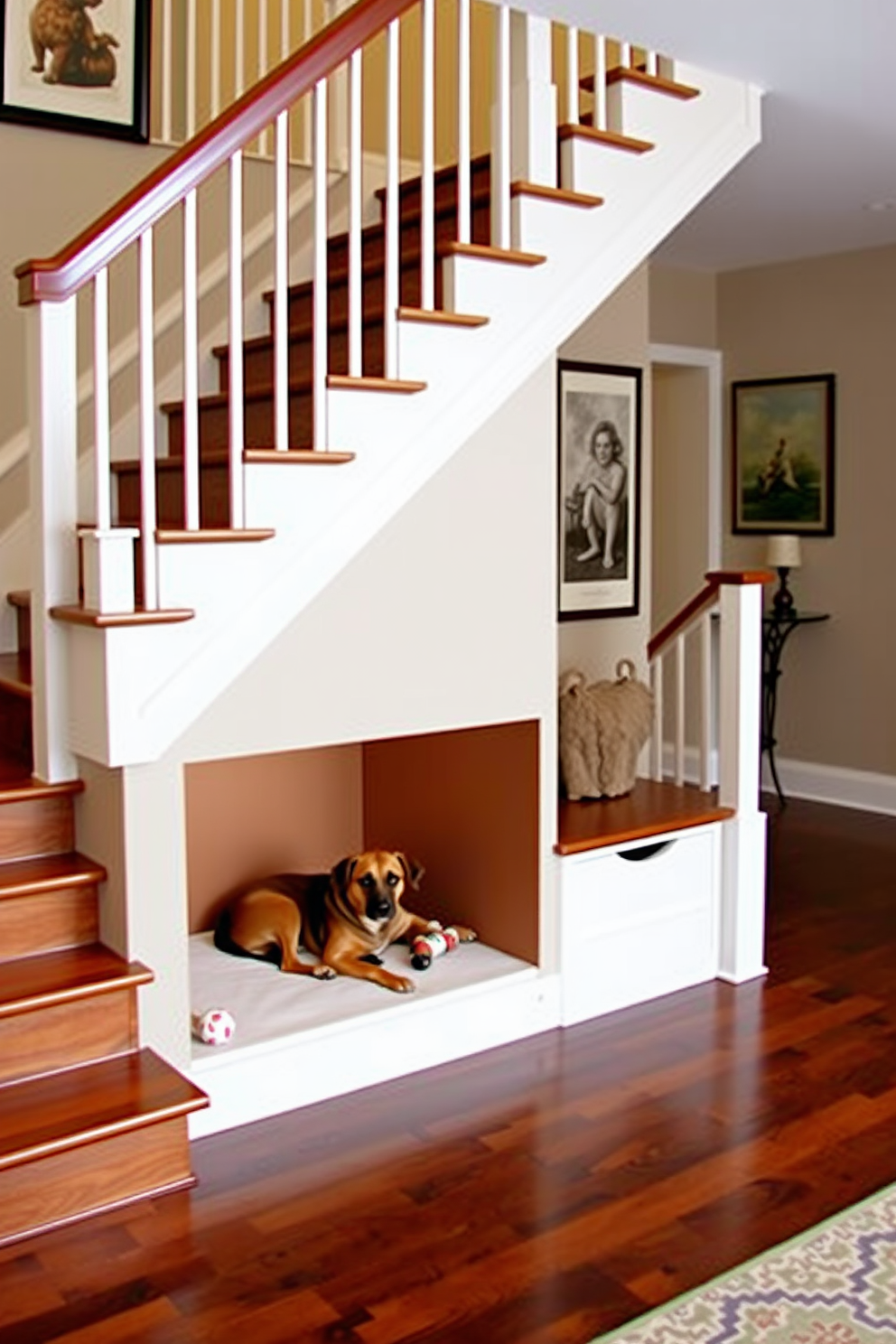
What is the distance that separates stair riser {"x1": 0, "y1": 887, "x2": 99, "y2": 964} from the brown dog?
0.76m

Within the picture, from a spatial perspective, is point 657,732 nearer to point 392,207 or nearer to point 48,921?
point 392,207

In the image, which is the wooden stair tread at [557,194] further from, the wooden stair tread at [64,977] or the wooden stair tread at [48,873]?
the wooden stair tread at [64,977]

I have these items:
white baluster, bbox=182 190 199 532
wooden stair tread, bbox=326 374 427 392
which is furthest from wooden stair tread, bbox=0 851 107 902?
wooden stair tread, bbox=326 374 427 392

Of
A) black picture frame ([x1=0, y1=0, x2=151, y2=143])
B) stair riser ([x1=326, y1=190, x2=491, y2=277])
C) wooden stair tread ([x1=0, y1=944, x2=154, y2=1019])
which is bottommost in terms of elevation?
wooden stair tread ([x1=0, y1=944, x2=154, y2=1019])

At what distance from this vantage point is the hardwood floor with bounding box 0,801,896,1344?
2471 millimetres

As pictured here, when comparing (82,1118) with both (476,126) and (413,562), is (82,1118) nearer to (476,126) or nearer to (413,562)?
(413,562)

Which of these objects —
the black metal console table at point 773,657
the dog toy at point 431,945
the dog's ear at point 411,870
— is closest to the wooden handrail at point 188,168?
the dog's ear at point 411,870

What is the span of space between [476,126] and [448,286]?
2380 mm

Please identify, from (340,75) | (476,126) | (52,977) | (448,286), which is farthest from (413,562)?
(476,126)

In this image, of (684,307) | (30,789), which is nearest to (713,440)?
(684,307)

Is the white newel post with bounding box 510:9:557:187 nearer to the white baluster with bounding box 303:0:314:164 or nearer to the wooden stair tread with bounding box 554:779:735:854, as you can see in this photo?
the white baluster with bounding box 303:0:314:164

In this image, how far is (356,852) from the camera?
4.39m

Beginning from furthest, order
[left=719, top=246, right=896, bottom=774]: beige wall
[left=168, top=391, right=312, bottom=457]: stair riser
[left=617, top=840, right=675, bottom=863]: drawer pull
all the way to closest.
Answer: [left=719, top=246, right=896, bottom=774]: beige wall → [left=617, top=840, right=675, bottom=863]: drawer pull → [left=168, top=391, right=312, bottom=457]: stair riser

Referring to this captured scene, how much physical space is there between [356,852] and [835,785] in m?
2.97
